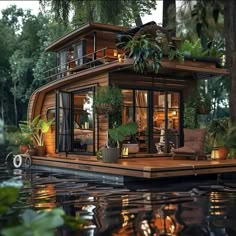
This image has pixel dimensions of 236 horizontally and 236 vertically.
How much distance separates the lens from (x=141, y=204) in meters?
5.92

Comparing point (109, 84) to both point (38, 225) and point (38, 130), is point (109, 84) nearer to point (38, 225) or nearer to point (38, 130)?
point (38, 130)

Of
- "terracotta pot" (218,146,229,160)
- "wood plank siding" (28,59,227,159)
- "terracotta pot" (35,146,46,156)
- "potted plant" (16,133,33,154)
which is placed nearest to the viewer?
"wood plank siding" (28,59,227,159)

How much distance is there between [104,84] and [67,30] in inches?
559

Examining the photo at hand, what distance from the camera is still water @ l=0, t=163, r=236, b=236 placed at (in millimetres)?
4332

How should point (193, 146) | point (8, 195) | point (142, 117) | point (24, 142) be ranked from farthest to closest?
1. point (24, 142)
2. point (142, 117)
3. point (193, 146)
4. point (8, 195)

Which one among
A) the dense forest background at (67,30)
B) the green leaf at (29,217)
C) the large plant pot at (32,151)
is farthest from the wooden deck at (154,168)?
the green leaf at (29,217)

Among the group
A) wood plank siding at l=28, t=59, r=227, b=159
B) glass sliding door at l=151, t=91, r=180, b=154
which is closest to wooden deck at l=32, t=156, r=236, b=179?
glass sliding door at l=151, t=91, r=180, b=154

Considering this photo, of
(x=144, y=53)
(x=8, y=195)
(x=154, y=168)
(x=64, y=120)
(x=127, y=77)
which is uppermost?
(x=144, y=53)

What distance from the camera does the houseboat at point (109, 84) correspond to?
10.7 metres

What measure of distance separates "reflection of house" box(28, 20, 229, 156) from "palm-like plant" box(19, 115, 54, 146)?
33cm

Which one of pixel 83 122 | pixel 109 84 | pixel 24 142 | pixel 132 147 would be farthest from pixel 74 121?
pixel 132 147

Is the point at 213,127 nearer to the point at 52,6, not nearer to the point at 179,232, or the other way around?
the point at 52,6

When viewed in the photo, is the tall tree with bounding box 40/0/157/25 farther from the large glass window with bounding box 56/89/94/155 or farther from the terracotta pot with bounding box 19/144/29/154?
the terracotta pot with bounding box 19/144/29/154

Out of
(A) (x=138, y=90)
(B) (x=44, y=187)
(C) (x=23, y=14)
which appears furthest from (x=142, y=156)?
(C) (x=23, y=14)
